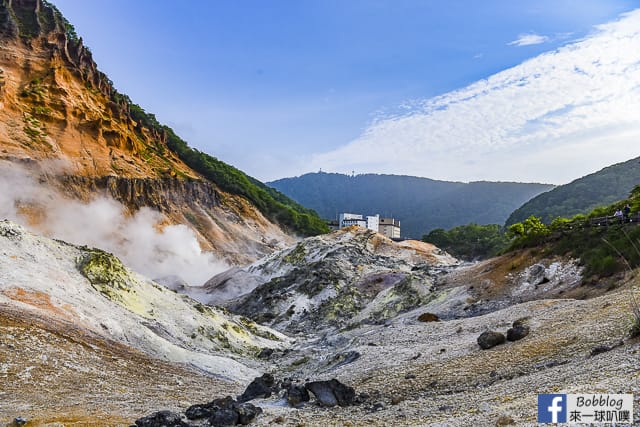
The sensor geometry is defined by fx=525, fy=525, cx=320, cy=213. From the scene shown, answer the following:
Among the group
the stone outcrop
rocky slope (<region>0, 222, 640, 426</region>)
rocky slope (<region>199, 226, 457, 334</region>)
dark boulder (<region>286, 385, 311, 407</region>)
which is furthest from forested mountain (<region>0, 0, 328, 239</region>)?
dark boulder (<region>286, 385, 311, 407</region>)

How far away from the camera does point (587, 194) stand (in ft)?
322

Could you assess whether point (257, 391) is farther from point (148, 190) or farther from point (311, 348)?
point (148, 190)

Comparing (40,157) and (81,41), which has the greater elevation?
(81,41)

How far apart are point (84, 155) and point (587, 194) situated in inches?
3383

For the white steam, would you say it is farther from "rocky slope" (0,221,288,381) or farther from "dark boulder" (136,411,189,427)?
"dark boulder" (136,411,189,427)

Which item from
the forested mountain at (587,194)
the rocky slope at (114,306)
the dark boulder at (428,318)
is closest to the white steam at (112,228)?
the rocky slope at (114,306)

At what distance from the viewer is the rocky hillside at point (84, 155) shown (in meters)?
55.2

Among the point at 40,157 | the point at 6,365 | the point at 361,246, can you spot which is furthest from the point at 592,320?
the point at 40,157

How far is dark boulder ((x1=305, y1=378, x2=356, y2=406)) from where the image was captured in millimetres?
11586

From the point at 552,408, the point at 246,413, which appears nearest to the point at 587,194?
the point at 246,413

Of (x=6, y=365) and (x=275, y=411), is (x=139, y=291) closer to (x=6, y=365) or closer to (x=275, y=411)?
(x=6, y=365)

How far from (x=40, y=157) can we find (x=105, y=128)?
1180 cm

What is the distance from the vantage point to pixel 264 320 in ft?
127

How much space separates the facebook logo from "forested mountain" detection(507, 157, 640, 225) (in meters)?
87.1
